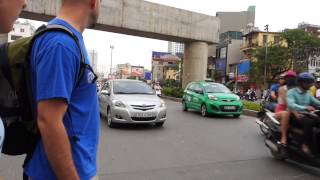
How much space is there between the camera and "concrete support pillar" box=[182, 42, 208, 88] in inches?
1324

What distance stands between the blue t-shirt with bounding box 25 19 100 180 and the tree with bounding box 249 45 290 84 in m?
53.5

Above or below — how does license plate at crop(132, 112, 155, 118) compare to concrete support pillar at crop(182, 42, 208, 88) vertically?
below

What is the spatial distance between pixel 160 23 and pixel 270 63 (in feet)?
93.0

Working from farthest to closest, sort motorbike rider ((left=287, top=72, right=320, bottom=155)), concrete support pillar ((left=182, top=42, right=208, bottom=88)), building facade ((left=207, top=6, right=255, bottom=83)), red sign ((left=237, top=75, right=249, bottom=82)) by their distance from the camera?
building facade ((left=207, top=6, right=255, bottom=83)), red sign ((left=237, top=75, right=249, bottom=82)), concrete support pillar ((left=182, top=42, right=208, bottom=88)), motorbike rider ((left=287, top=72, right=320, bottom=155))

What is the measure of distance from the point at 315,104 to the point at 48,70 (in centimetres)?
613

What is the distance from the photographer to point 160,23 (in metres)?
30.3

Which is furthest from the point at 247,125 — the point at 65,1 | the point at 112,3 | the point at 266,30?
the point at 266,30

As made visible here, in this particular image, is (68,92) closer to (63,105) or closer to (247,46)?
(63,105)

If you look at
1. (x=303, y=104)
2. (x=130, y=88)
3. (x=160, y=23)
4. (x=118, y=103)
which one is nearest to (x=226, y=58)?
(x=160, y=23)

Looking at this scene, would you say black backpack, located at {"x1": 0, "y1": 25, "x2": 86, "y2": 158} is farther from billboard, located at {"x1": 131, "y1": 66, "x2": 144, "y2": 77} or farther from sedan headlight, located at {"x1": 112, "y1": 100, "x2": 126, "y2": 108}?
billboard, located at {"x1": 131, "y1": 66, "x2": 144, "y2": 77}

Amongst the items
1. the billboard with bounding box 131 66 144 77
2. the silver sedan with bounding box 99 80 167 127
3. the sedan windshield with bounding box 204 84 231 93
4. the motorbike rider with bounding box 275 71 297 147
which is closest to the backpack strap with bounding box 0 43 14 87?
the motorbike rider with bounding box 275 71 297 147

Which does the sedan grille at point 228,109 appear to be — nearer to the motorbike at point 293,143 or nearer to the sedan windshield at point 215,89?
the sedan windshield at point 215,89

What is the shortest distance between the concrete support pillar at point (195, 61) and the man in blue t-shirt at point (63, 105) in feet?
105

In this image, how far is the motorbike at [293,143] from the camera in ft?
20.2
